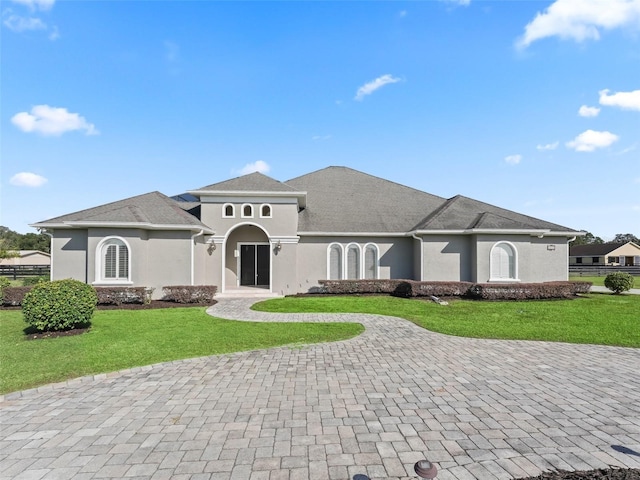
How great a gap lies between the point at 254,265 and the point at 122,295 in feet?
25.2

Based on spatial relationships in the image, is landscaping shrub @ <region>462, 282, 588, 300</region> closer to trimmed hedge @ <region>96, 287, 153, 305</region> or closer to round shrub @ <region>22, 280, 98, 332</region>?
trimmed hedge @ <region>96, 287, 153, 305</region>

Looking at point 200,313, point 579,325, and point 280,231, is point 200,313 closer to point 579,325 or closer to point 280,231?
point 280,231

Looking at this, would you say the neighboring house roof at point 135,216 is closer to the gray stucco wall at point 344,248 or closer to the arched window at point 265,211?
the arched window at point 265,211

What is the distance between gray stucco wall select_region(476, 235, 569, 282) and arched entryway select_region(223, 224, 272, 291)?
11491 mm

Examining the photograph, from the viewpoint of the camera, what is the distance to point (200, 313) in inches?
496

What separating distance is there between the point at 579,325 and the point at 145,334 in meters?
13.3

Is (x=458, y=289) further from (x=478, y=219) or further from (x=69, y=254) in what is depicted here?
(x=69, y=254)

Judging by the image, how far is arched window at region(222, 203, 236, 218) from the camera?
17641 mm

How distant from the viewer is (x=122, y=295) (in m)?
14.2

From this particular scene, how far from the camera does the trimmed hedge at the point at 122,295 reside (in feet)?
46.1

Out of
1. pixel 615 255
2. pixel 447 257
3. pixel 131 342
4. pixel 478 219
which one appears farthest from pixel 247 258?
pixel 615 255

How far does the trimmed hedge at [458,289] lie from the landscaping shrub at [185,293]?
6124 mm

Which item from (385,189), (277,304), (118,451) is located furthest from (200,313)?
(385,189)

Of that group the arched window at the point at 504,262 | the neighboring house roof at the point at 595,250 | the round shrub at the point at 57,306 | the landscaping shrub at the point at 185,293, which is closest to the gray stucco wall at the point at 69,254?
the landscaping shrub at the point at 185,293
